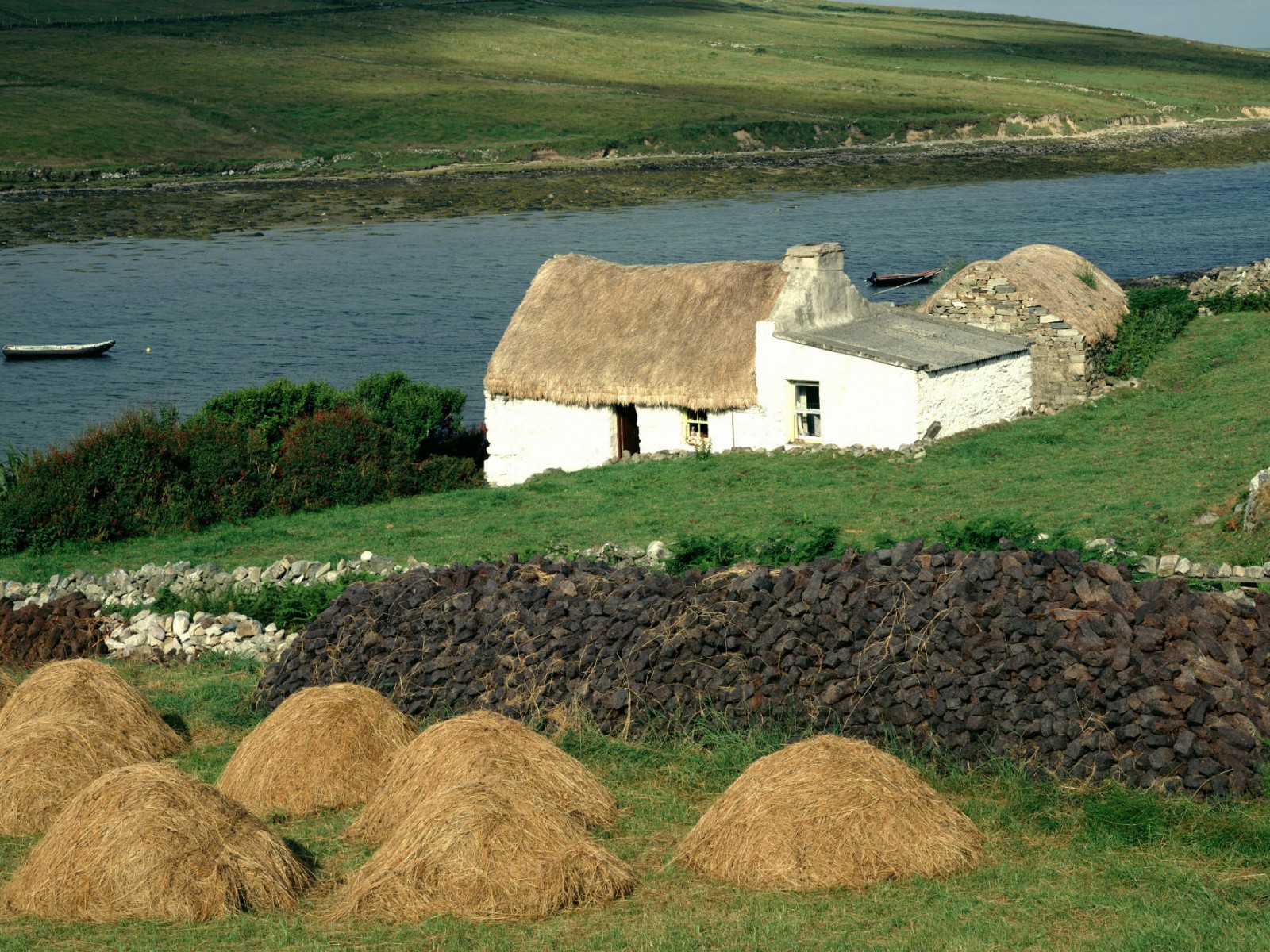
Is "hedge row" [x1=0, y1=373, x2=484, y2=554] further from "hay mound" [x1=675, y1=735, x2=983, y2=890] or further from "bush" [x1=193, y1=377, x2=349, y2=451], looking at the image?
"hay mound" [x1=675, y1=735, x2=983, y2=890]

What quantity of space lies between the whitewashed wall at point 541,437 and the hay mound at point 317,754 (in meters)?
19.2

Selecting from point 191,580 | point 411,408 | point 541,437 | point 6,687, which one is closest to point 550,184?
point 411,408

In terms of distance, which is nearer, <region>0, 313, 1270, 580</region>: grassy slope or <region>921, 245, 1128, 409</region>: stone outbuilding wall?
<region>0, 313, 1270, 580</region>: grassy slope

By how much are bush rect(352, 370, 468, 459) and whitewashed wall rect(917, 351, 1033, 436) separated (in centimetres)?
1177

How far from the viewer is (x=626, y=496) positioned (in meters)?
26.1

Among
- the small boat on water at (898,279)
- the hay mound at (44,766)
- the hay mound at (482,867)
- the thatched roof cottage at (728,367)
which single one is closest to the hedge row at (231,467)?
the thatched roof cottage at (728,367)

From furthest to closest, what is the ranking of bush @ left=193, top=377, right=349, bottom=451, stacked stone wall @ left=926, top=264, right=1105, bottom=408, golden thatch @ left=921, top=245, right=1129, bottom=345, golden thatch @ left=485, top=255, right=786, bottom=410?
golden thatch @ left=921, top=245, right=1129, bottom=345
bush @ left=193, top=377, right=349, bottom=451
stacked stone wall @ left=926, top=264, right=1105, bottom=408
golden thatch @ left=485, top=255, right=786, bottom=410

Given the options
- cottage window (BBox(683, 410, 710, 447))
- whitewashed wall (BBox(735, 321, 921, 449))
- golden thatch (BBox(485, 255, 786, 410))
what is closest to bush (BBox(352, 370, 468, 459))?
golden thatch (BBox(485, 255, 786, 410))

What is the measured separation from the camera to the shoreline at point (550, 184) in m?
91.1

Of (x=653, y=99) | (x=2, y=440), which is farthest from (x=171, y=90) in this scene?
(x=2, y=440)

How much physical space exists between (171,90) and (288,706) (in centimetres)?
12613

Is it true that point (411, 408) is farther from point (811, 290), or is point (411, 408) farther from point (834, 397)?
point (834, 397)

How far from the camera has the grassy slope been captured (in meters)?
21.2

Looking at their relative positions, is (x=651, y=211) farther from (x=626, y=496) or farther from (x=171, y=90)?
(x=626, y=496)
